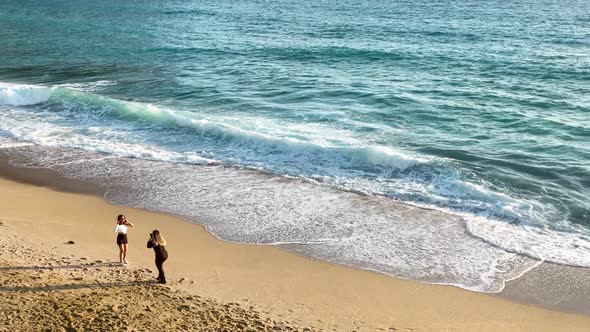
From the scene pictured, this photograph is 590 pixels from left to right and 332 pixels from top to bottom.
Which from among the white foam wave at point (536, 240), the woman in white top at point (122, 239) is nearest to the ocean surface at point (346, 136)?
the white foam wave at point (536, 240)

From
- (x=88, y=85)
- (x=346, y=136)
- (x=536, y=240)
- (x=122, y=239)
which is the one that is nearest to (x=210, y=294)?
(x=122, y=239)

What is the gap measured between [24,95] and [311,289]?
67.5ft

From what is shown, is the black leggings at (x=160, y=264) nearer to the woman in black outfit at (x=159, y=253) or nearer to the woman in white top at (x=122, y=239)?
the woman in black outfit at (x=159, y=253)

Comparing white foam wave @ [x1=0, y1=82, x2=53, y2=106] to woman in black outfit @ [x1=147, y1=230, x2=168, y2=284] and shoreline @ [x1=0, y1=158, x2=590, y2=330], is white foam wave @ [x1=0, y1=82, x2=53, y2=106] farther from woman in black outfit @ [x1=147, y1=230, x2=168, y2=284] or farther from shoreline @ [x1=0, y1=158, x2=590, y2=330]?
woman in black outfit @ [x1=147, y1=230, x2=168, y2=284]

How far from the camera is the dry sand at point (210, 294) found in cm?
987

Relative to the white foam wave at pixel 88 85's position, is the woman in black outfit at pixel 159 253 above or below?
above

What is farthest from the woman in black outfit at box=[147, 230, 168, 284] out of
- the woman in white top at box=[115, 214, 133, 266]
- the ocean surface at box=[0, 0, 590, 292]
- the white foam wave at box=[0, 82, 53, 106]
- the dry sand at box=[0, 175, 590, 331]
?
the white foam wave at box=[0, 82, 53, 106]

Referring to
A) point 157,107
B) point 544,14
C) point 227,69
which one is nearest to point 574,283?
point 157,107

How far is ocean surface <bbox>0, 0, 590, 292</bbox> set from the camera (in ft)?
46.8

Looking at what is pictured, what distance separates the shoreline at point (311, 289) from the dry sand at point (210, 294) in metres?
0.02

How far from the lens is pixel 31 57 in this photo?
3903cm

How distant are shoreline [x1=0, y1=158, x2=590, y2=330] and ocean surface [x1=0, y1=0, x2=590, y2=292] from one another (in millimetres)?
538

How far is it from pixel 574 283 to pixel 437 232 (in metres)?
3.21

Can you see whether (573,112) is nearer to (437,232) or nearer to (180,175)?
(437,232)
